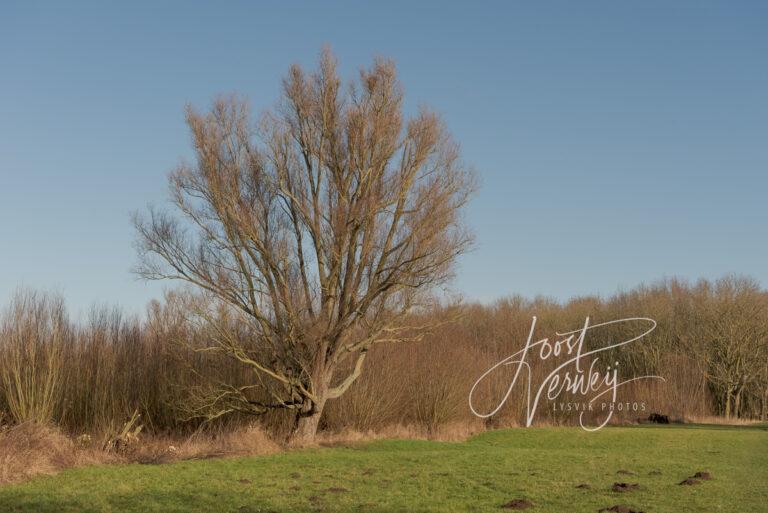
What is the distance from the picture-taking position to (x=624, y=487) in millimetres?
13586

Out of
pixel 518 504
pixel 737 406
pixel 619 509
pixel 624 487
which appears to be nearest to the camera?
pixel 619 509

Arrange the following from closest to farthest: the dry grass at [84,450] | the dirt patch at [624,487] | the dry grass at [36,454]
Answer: the dirt patch at [624,487] → the dry grass at [36,454] → the dry grass at [84,450]

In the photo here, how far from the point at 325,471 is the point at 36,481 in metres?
5.94

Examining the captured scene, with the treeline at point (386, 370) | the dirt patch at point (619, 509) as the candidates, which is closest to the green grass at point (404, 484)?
the dirt patch at point (619, 509)

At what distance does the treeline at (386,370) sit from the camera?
25234 mm

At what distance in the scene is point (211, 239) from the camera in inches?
911

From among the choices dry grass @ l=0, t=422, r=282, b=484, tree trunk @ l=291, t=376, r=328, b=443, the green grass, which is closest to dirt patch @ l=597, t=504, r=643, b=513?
the green grass

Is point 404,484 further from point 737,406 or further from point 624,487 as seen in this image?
point 737,406

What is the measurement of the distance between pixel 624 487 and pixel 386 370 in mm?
17868

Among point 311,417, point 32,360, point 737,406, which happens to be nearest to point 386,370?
point 311,417

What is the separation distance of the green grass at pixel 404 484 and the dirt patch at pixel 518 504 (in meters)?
0.21

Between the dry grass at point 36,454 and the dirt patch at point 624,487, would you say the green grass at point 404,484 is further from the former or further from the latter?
the dry grass at point 36,454

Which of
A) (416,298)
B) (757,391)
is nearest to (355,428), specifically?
(416,298)

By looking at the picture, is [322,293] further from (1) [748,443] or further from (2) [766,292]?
(2) [766,292]
